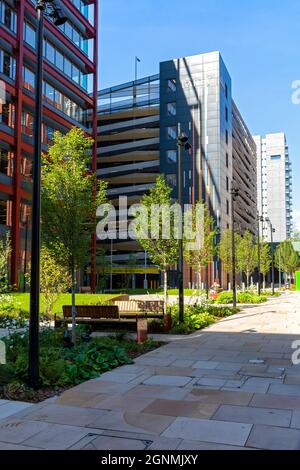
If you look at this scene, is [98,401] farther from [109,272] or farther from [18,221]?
[109,272]

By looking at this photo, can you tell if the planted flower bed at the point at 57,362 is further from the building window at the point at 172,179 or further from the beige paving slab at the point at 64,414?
the building window at the point at 172,179

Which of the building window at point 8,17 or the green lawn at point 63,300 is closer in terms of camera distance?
the green lawn at point 63,300

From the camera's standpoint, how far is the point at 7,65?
41.3 m

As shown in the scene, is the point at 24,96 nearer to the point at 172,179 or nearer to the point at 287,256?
the point at 172,179

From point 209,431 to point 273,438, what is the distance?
784 millimetres

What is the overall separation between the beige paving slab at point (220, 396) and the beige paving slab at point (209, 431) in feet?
3.71

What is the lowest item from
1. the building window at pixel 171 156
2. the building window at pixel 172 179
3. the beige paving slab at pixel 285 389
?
the beige paving slab at pixel 285 389

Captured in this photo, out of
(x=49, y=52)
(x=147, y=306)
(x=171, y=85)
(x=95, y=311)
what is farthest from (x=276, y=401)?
(x=171, y=85)

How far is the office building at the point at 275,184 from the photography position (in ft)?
541

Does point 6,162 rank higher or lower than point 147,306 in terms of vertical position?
higher

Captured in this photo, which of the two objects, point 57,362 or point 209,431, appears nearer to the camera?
point 209,431

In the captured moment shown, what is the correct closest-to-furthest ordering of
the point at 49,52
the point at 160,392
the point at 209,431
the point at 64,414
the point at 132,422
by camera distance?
the point at 209,431
the point at 132,422
the point at 64,414
the point at 160,392
the point at 49,52

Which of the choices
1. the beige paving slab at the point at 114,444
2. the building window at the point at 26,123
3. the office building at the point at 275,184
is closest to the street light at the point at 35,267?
the beige paving slab at the point at 114,444

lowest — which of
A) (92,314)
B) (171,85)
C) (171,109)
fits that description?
(92,314)
